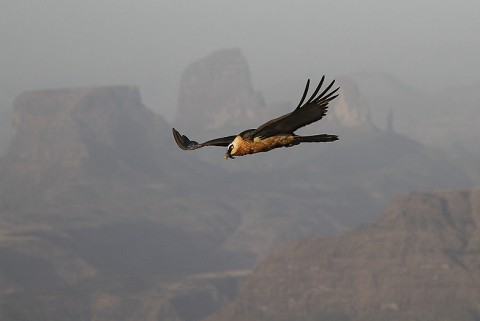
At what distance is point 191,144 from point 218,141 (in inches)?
69.0

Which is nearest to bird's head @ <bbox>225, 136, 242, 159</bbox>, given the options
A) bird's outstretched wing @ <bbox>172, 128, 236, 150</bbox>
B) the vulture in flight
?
the vulture in flight

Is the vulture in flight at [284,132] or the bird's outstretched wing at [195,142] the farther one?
the bird's outstretched wing at [195,142]

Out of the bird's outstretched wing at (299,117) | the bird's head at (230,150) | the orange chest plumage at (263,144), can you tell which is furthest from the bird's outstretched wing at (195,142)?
the bird's outstretched wing at (299,117)

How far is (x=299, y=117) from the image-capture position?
54.3 feet

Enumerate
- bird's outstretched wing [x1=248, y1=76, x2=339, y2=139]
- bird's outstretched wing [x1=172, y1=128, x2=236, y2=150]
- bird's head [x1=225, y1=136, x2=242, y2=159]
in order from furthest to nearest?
bird's outstretched wing [x1=172, y1=128, x2=236, y2=150] < bird's head [x1=225, y1=136, x2=242, y2=159] < bird's outstretched wing [x1=248, y1=76, x2=339, y2=139]

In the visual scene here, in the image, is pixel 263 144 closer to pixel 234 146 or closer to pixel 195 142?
pixel 234 146

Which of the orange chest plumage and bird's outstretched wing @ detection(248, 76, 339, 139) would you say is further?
the orange chest plumage

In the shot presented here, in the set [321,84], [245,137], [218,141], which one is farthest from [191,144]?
→ [321,84]

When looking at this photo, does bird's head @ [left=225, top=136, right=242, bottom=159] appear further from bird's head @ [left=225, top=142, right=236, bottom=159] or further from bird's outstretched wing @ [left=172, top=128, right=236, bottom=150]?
bird's outstretched wing @ [left=172, top=128, right=236, bottom=150]

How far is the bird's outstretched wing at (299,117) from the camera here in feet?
53.2

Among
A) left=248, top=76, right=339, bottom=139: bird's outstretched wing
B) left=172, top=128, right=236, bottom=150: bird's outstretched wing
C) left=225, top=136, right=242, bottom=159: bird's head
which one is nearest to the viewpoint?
left=248, top=76, right=339, bottom=139: bird's outstretched wing

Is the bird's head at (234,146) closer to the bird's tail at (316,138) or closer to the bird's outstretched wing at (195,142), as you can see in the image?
the bird's outstretched wing at (195,142)

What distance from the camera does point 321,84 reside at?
49.8 ft

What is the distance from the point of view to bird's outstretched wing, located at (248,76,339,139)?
53.2 ft
